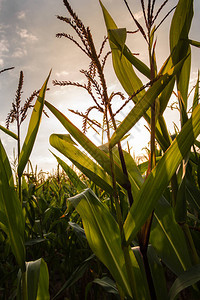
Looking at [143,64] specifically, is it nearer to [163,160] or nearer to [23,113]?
[163,160]

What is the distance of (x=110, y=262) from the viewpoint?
2.03ft

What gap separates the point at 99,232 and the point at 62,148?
0.27m

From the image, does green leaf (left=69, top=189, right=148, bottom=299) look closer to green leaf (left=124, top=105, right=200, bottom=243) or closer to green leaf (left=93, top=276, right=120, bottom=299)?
green leaf (left=124, top=105, right=200, bottom=243)

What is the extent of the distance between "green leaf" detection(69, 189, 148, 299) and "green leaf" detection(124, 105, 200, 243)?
105 millimetres

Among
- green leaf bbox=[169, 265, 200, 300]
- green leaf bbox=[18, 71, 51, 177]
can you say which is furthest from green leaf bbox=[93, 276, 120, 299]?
green leaf bbox=[18, 71, 51, 177]

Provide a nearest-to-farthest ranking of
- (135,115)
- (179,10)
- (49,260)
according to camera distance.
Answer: (135,115)
(179,10)
(49,260)

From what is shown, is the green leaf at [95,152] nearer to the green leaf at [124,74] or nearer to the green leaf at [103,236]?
the green leaf at [103,236]

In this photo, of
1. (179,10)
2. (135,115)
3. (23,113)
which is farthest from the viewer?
(23,113)

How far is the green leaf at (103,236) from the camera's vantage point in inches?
23.9

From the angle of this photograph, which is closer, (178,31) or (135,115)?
(135,115)

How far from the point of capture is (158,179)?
54cm

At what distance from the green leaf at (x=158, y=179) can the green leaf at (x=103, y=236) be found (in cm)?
11

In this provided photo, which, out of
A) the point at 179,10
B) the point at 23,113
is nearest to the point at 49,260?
the point at 23,113

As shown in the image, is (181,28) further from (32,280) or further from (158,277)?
(32,280)
